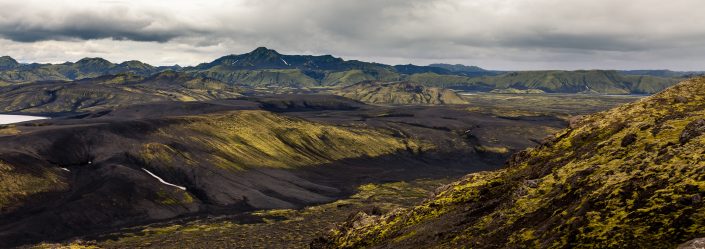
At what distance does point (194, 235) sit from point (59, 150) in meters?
90.3

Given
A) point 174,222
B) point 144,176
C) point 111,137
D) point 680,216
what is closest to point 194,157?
point 144,176

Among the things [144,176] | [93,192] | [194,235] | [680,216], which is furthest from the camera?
[144,176]

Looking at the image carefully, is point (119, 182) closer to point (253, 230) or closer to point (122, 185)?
point (122, 185)

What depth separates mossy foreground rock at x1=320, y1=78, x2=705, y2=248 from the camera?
82.8 ft

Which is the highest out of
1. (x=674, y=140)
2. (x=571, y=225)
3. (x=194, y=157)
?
(x=674, y=140)

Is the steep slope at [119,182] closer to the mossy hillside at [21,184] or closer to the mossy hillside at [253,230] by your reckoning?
the mossy hillside at [21,184]

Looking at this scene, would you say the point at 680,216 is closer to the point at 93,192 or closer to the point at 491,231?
the point at 491,231

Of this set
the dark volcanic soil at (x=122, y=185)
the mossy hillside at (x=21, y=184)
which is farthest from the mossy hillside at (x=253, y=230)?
the mossy hillside at (x=21, y=184)

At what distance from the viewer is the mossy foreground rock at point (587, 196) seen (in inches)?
993

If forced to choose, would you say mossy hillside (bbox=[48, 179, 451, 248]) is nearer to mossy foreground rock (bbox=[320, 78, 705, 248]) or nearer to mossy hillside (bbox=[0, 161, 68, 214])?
mossy hillside (bbox=[0, 161, 68, 214])

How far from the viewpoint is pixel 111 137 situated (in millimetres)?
192000

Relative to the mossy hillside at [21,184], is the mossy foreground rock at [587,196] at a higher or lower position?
higher

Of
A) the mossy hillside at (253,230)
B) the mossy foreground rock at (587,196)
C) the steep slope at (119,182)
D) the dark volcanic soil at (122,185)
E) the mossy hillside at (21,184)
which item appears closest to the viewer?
the mossy foreground rock at (587,196)

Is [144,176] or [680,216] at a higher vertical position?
[680,216]
